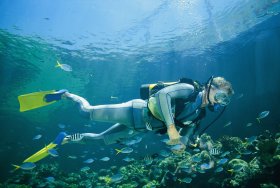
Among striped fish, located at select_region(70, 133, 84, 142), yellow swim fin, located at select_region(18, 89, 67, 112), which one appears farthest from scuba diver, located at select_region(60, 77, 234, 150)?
yellow swim fin, located at select_region(18, 89, 67, 112)

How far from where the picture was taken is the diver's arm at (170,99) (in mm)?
4363

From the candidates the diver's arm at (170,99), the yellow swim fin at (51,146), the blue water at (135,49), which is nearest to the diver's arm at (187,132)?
the diver's arm at (170,99)

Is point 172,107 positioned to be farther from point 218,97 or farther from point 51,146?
point 51,146

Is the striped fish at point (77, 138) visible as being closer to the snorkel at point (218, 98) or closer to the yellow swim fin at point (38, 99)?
the yellow swim fin at point (38, 99)

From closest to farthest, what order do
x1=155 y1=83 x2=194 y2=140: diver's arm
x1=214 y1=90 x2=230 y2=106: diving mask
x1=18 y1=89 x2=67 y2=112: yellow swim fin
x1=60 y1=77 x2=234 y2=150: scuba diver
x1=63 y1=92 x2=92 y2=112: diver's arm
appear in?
x1=155 y1=83 x2=194 y2=140: diver's arm < x1=60 y1=77 x2=234 y2=150: scuba diver < x1=214 y1=90 x2=230 y2=106: diving mask < x1=63 y1=92 x2=92 y2=112: diver's arm < x1=18 y1=89 x2=67 y2=112: yellow swim fin

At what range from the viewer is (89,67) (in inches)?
1102

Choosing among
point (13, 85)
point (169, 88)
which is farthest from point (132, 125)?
point (13, 85)

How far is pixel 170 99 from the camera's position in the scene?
4.71 meters

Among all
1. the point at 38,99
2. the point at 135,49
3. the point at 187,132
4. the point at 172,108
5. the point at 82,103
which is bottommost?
the point at 187,132

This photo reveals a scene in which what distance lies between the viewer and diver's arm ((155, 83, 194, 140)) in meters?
4.36

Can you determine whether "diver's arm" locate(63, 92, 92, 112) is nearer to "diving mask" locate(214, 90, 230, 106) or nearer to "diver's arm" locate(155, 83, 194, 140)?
"diver's arm" locate(155, 83, 194, 140)

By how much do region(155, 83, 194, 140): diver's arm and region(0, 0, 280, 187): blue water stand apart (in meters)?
14.2

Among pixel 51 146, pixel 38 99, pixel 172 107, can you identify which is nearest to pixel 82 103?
pixel 38 99

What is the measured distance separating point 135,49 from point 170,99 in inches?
794
